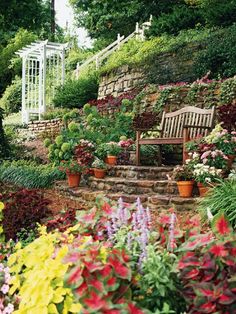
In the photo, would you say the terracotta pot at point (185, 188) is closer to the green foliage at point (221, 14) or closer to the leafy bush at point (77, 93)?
the green foliage at point (221, 14)

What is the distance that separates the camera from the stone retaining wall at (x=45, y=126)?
13919 mm

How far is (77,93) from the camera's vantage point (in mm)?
15602

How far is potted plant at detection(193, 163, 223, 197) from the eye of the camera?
254 inches

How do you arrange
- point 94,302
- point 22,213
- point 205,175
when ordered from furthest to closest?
point 205,175 < point 22,213 < point 94,302

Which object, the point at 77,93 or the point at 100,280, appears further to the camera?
the point at 77,93

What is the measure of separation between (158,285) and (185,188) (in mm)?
4689

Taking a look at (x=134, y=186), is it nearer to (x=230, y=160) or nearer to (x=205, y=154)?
(x=205, y=154)

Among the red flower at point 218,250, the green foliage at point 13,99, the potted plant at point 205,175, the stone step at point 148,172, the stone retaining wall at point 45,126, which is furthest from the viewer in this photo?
the green foliage at point 13,99

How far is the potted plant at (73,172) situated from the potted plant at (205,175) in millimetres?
2252

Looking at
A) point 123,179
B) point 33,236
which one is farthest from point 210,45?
point 33,236

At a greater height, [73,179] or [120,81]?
[120,81]

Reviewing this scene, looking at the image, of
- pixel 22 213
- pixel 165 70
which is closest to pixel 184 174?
pixel 22 213

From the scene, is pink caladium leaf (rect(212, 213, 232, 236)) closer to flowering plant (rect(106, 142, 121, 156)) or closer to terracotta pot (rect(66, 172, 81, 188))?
terracotta pot (rect(66, 172, 81, 188))

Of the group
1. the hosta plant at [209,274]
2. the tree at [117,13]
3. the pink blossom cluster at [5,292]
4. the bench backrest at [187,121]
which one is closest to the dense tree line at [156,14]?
the tree at [117,13]
